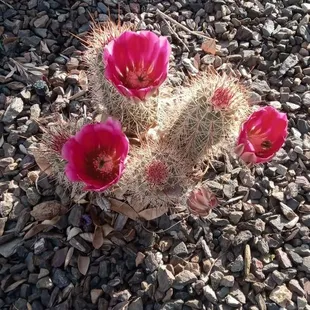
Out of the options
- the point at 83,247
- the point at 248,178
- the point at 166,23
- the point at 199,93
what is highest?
the point at 199,93

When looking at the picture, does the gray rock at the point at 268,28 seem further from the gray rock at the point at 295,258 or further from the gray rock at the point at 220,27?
the gray rock at the point at 295,258

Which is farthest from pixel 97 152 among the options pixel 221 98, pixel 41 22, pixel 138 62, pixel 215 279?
pixel 41 22

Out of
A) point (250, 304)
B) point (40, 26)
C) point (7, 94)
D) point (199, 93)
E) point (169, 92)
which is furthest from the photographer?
point (40, 26)

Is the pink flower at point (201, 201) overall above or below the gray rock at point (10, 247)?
above

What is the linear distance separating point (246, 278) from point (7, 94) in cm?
119

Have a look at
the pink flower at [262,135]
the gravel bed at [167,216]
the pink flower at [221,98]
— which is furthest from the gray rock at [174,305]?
the pink flower at [221,98]

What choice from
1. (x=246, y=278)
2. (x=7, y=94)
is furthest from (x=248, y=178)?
(x=7, y=94)

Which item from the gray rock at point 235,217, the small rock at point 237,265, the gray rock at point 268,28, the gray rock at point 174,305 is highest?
the gray rock at point 268,28

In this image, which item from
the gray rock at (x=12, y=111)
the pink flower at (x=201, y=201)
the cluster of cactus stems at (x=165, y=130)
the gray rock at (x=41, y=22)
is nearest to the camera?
the cluster of cactus stems at (x=165, y=130)

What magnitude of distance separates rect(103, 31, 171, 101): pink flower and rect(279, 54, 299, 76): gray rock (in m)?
0.92

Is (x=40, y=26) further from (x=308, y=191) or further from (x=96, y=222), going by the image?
(x=308, y=191)

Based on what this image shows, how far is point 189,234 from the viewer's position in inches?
78.6

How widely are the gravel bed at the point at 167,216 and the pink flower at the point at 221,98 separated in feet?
1.63

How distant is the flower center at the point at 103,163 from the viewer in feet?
5.36
